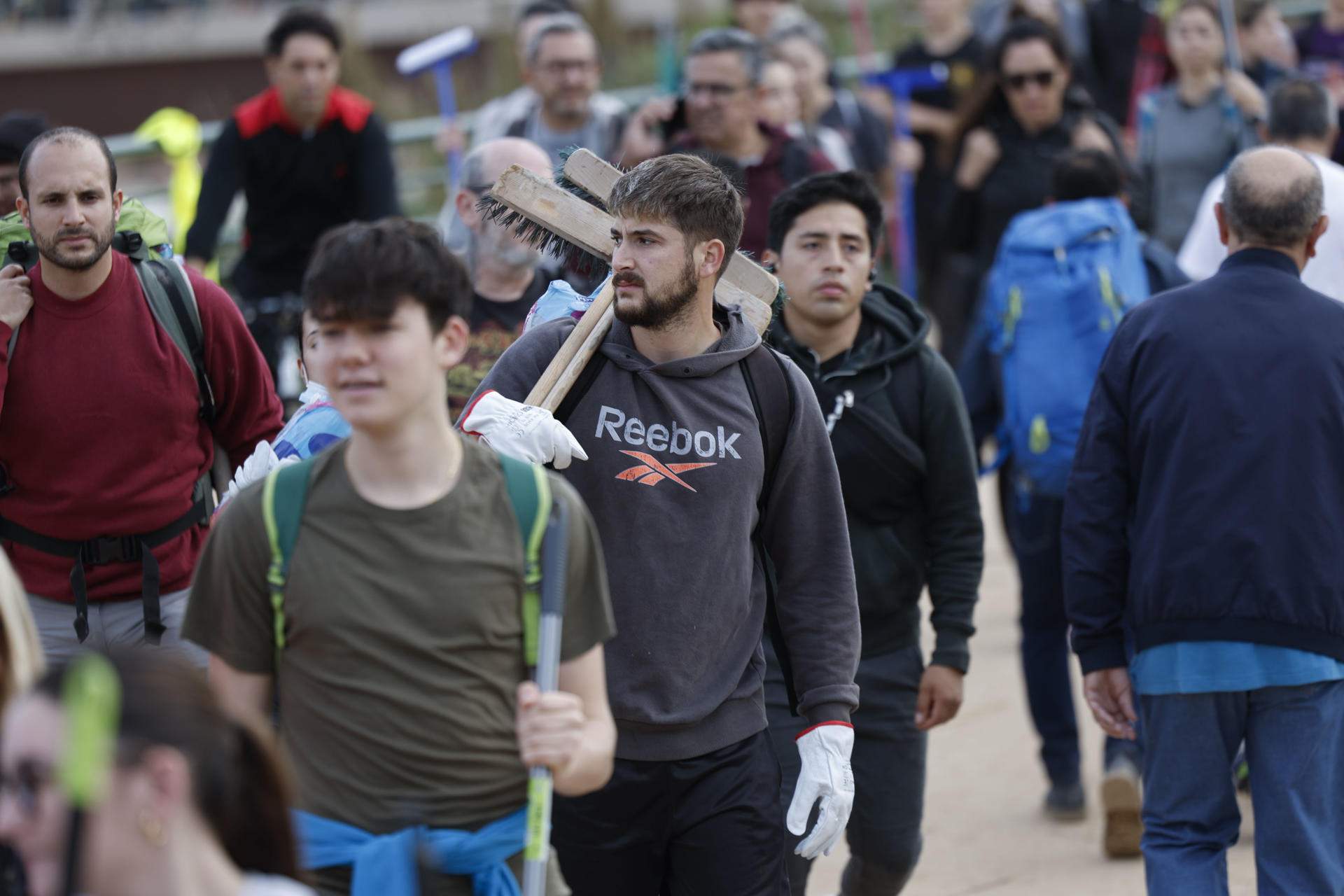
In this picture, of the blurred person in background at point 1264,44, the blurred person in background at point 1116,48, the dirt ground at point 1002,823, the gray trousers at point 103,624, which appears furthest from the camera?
the blurred person in background at point 1116,48

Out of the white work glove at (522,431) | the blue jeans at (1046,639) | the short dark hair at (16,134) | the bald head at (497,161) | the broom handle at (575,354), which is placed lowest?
the blue jeans at (1046,639)

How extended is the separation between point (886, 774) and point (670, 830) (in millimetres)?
1287

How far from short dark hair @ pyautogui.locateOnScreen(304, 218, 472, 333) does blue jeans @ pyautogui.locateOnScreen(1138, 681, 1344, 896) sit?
2.33m

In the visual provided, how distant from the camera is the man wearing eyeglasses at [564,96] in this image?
786 centimetres

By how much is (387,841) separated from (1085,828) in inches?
164

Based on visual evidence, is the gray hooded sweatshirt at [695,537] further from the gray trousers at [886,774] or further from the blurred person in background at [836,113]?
the blurred person in background at [836,113]

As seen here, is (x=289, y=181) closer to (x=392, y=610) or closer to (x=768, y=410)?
(x=768, y=410)

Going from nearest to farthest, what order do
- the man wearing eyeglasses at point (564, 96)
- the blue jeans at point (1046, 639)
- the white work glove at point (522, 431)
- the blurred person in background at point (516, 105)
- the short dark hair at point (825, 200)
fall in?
the white work glove at point (522, 431)
the short dark hair at point (825, 200)
the blue jeans at point (1046, 639)
the man wearing eyeglasses at point (564, 96)
the blurred person in background at point (516, 105)

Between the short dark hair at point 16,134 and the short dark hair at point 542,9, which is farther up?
the short dark hair at point 542,9

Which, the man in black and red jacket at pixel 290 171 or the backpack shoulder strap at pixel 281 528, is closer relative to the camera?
the backpack shoulder strap at pixel 281 528

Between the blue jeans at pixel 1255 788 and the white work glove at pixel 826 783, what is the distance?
94 cm

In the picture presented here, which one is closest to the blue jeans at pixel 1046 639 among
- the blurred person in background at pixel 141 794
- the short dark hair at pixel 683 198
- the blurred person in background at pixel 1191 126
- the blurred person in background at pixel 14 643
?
the short dark hair at pixel 683 198

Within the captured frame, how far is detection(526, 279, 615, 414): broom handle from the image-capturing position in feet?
12.7

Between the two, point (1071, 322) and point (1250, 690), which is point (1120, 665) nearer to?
point (1250, 690)
